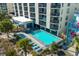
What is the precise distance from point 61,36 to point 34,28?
2.88ft

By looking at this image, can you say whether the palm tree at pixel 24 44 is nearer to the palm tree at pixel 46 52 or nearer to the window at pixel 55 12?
the palm tree at pixel 46 52

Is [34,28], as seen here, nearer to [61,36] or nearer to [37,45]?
[37,45]

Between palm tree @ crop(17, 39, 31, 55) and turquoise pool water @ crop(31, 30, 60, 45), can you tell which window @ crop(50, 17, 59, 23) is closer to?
turquoise pool water @ crop(31, 30, 60, 45)

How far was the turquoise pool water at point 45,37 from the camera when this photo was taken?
14.7ft

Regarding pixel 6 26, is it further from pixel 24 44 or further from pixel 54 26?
pixel 54 26

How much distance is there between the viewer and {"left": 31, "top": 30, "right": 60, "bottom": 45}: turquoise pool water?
449 centimetres

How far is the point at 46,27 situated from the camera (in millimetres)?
5047

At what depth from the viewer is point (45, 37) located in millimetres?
4602

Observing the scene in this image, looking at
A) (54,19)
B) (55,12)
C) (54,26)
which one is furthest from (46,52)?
(55,12)

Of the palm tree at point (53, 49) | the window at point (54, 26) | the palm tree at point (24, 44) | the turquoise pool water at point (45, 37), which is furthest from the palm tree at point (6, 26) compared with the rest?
the palm tree at point (53, 49)

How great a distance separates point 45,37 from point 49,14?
0.85 meters

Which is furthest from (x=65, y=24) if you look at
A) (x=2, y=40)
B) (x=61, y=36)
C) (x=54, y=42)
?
(x=2, y=40)

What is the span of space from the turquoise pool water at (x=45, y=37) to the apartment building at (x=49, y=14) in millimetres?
253

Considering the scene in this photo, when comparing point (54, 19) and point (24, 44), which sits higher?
point (54, 19)
